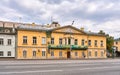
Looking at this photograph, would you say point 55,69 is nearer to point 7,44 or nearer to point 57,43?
point 7,44

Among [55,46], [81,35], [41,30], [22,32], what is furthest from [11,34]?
[81,35]

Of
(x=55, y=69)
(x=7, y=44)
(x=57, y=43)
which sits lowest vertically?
(x=55, y=69)

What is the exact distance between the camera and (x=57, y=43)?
63.9 metres

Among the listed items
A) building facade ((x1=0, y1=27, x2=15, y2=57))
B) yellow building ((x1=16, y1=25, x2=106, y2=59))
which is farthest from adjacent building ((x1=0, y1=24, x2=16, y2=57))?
yellow building ((x1=16, y1=25, x2=106, y2=59))

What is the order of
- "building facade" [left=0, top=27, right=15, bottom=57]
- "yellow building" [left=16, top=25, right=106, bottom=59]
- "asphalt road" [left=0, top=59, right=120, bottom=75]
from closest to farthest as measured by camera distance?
"asphalt road" [left=0, top=59, right=120, bottom=75] < "building facade" [left=0, top=27, right=15, bottom=57] < "yellow building" [left=16, top=25, right=106, bottom=59]

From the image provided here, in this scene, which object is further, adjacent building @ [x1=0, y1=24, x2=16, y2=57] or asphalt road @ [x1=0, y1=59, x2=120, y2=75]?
adjacent building @ [x1=0, y1=24, x2=16, y2=57]

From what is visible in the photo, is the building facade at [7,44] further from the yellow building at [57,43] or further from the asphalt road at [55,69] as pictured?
the asphalt road at [55,69]

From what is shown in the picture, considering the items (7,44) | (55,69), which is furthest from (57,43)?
(55,69)

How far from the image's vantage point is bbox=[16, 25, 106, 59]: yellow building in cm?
5928

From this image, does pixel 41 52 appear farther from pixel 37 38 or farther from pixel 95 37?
pixel 95 37

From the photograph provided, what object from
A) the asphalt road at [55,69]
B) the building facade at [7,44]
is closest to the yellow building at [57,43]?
the building facade at [7,44]

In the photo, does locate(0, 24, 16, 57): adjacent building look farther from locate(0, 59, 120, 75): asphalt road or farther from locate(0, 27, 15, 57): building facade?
locate(0, 59, 120, 75): asphalt road

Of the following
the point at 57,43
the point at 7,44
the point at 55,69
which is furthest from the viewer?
the point at 57,43

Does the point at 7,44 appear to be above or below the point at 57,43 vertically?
below
